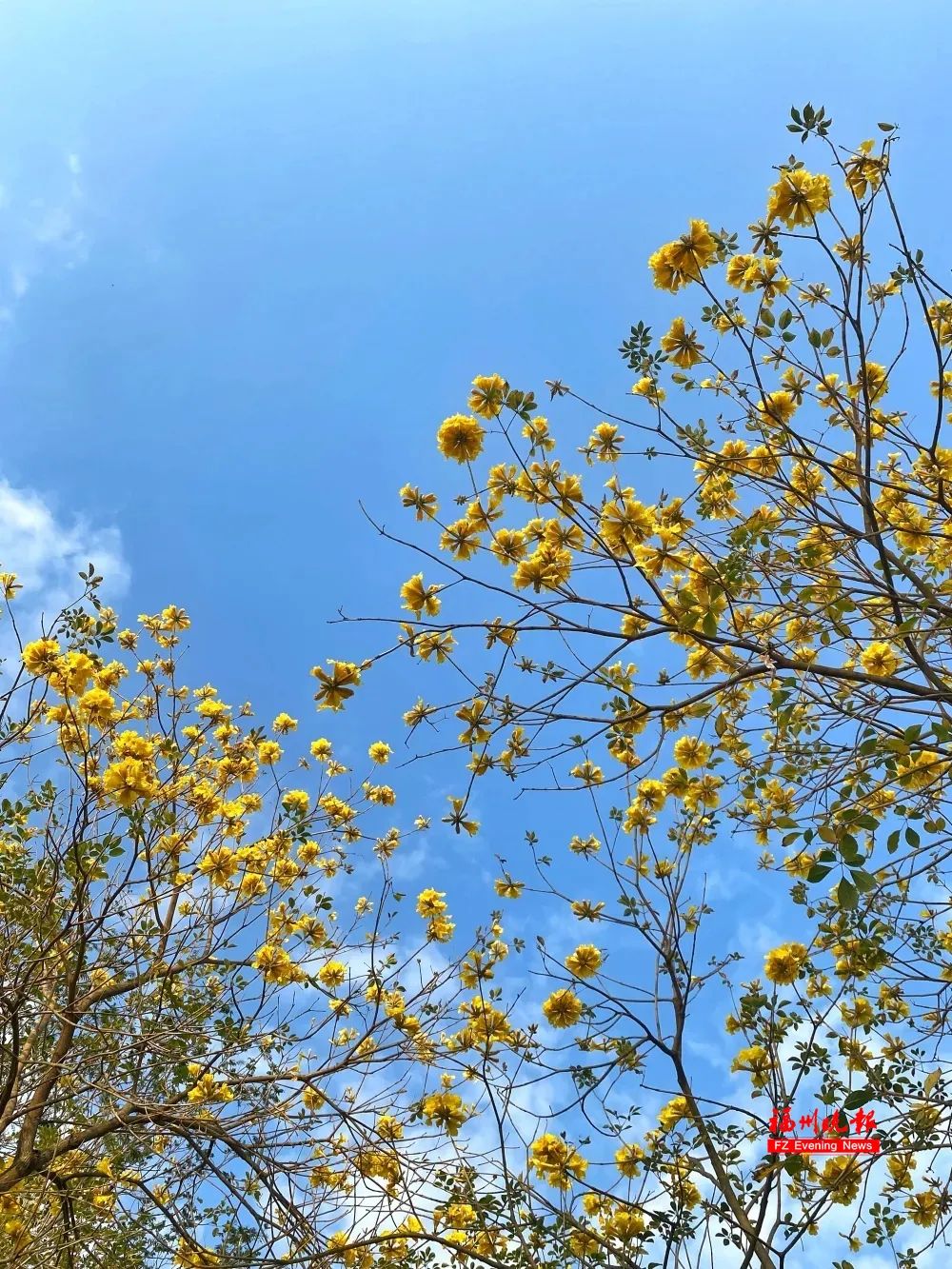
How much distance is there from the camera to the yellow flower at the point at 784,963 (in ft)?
10.4

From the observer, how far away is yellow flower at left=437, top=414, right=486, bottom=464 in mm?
2943

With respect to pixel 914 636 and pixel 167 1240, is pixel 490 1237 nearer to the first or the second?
Result: pixel 167 1240

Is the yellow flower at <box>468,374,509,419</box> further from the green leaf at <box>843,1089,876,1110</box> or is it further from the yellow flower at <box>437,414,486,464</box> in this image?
the green leaf at <box>843,1089,876,1110</box>

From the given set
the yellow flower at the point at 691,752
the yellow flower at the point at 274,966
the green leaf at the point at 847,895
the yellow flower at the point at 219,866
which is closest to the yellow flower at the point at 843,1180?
the yellow flower at the point at 691,752

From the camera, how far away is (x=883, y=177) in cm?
253

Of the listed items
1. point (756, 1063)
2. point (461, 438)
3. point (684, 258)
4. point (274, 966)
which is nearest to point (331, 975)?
point (274, 966)

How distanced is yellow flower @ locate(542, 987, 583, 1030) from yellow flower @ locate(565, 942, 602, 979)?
3.7 inches

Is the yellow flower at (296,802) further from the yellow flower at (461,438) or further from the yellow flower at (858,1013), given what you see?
the yellow flower at (858,1013)

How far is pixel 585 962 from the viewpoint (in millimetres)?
3512

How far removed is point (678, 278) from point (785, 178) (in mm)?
464

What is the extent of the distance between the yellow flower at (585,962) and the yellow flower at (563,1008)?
0.09m

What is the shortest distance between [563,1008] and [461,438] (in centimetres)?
251

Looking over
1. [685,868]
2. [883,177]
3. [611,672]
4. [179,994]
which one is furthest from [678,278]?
[179,994]

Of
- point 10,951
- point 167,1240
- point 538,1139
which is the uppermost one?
point 10,951
